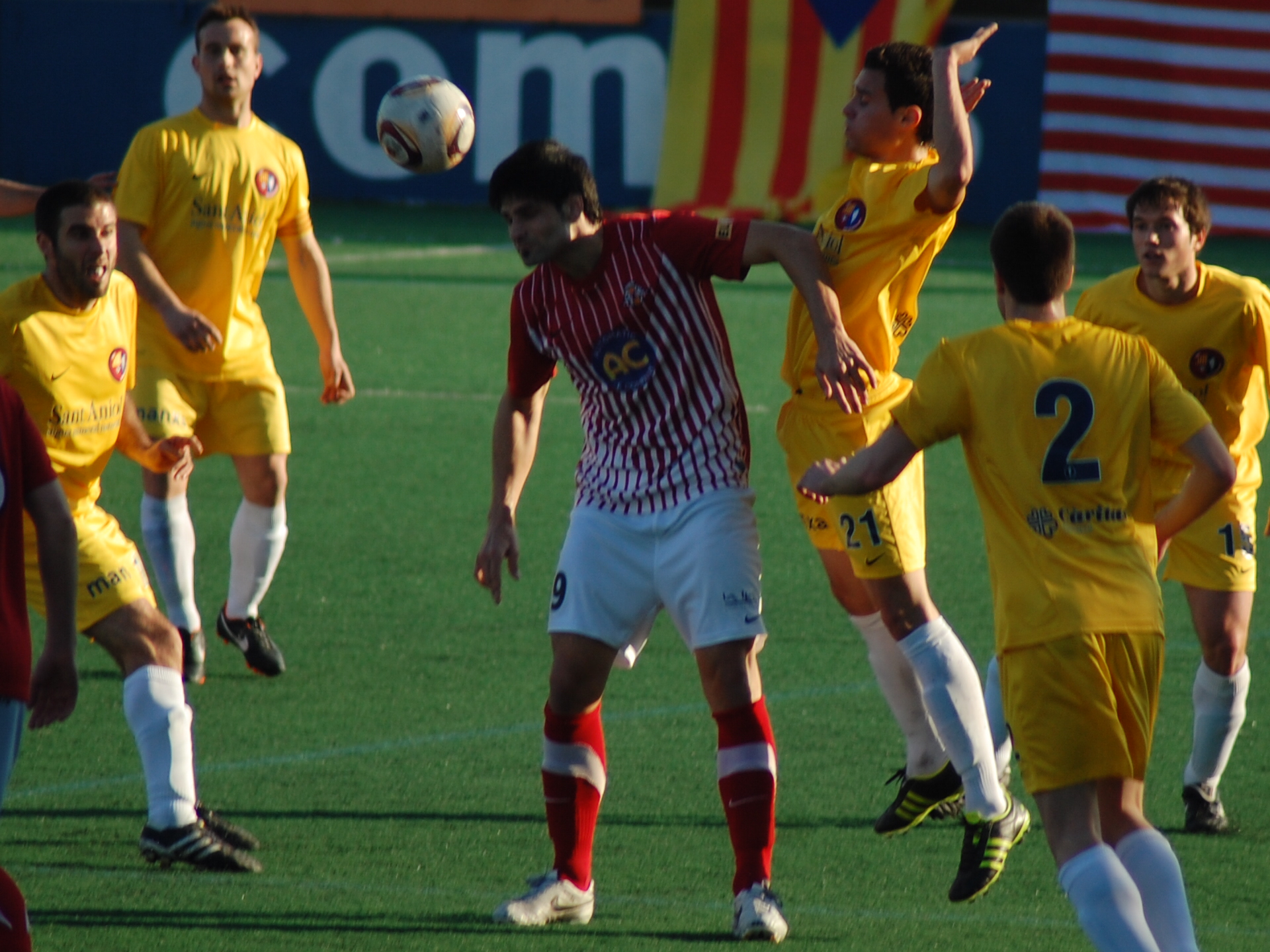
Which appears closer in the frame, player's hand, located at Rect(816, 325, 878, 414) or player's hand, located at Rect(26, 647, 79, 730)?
player's hand, located at Rect(26, 647, 79, 730)

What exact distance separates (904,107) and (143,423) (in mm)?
3389

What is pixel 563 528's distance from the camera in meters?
9.82

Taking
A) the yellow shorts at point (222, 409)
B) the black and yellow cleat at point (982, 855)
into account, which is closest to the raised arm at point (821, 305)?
the black and yellow cleat at point (982, 855)

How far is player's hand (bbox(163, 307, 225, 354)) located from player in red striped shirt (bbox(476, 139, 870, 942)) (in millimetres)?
2327

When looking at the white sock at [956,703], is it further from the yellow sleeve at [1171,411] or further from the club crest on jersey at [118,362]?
the club crest on jersey at [118,362]

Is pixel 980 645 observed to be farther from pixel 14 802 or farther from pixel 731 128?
pixel 731 128

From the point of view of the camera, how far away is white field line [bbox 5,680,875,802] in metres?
6.17

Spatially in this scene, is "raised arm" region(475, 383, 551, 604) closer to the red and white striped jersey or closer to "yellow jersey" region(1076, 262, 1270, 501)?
the red and white striped jersey

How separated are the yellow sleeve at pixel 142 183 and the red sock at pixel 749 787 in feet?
12.2

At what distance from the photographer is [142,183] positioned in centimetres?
755

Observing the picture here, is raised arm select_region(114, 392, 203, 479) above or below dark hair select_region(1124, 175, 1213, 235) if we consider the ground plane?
below

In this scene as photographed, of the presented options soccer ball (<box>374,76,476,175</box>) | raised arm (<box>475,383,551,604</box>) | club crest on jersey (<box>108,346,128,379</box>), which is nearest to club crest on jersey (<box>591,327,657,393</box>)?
raised arm (<box>475,383,551,604</box>)

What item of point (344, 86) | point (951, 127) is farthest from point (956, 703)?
point (344, 86)

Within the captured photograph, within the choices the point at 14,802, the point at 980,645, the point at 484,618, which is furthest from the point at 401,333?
the point at 14,802
